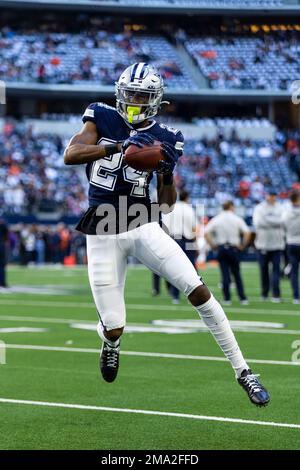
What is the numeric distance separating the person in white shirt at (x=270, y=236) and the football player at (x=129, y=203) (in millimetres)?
9408

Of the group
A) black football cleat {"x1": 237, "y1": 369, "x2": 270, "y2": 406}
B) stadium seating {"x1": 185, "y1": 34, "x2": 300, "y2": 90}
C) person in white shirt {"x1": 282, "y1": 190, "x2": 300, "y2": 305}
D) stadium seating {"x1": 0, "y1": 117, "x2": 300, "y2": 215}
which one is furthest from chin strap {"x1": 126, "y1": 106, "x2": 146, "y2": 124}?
stadium seating {"x1": 185, "y1": 34, "x2": 300, "y2": 90}

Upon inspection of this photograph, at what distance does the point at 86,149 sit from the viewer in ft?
19.9

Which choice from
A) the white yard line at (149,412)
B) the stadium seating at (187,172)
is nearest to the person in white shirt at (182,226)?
the white yard line at (149,412)

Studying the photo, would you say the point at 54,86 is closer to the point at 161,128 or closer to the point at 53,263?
the point at 53,263

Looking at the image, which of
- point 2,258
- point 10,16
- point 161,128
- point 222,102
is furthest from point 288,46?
point 161,128

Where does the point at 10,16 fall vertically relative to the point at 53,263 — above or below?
above

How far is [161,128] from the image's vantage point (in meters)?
6.40

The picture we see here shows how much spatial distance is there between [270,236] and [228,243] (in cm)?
81

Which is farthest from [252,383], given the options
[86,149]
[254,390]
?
[86,149]

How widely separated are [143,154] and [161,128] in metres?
0.63

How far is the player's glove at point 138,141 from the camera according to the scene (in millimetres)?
5848

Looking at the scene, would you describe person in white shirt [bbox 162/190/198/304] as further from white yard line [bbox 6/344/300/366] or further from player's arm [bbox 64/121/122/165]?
player's arm [bbox 64/121/122/165]

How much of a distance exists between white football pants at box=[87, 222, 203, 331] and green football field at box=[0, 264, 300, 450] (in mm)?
707

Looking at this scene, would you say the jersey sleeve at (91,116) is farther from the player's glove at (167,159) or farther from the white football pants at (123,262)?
the white football pants at (123,262)
